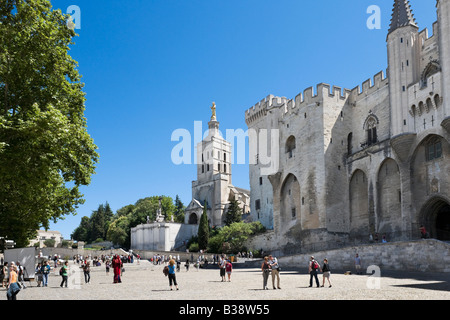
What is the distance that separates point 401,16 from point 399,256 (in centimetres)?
1759

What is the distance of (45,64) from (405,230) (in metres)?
24.0

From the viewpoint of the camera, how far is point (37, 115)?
15664mm

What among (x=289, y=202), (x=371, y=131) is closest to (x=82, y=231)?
(x=289, y=202)

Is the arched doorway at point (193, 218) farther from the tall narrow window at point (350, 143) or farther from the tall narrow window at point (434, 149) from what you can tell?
the tall narrow window at point (434, 149)

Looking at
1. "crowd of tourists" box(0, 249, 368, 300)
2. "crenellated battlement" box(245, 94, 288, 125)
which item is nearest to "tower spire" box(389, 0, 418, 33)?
"crowd of tourists" box(0, 249, 368, 300)

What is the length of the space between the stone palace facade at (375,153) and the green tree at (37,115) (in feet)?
68.8

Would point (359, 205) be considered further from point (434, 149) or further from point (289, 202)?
point (434, 149)

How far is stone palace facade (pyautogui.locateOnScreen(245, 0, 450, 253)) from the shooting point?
29750 millimetres

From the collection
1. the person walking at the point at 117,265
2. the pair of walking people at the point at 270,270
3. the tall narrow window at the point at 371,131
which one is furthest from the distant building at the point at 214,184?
the pair of walking people at the point at 270,270

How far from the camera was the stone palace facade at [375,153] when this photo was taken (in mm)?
29750

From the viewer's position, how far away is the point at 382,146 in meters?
34.2
